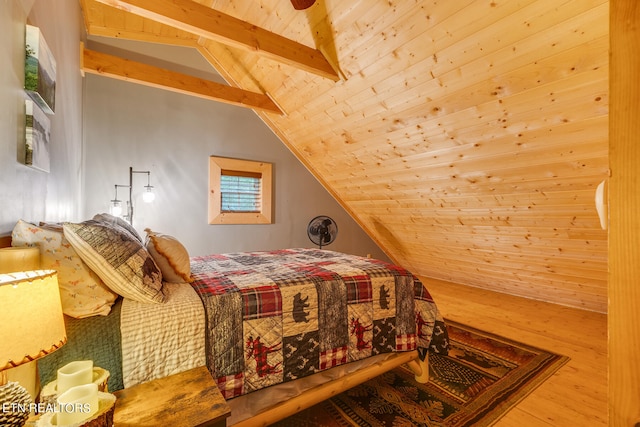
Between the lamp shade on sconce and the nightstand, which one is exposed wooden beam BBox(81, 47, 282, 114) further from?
the nightstand

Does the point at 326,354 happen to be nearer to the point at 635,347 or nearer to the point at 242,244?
the point at 635,347

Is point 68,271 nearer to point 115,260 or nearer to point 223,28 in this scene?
point 115,260

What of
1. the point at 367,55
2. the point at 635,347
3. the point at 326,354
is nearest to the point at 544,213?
the point at 367,55

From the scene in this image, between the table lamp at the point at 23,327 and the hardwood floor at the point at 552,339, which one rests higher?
the table lamp at the point at 23,327

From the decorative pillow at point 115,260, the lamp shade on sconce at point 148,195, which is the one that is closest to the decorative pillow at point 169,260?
the decorative pillow at point 115,260

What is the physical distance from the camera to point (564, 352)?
2367mm

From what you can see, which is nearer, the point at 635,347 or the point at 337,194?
the point at 635,347

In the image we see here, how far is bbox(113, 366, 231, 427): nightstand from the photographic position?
2.90 feet

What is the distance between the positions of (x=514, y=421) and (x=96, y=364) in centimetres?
202

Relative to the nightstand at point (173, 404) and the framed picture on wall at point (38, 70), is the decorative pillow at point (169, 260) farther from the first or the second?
the framed picture on wall at point (38, 70)

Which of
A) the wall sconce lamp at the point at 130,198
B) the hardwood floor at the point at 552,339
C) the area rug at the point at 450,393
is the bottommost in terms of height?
the area rug at the point at 450,393

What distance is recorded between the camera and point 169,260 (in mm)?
1572

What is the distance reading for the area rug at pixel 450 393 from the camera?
1.64 metres

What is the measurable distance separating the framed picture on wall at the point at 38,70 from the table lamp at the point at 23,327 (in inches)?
43.1
